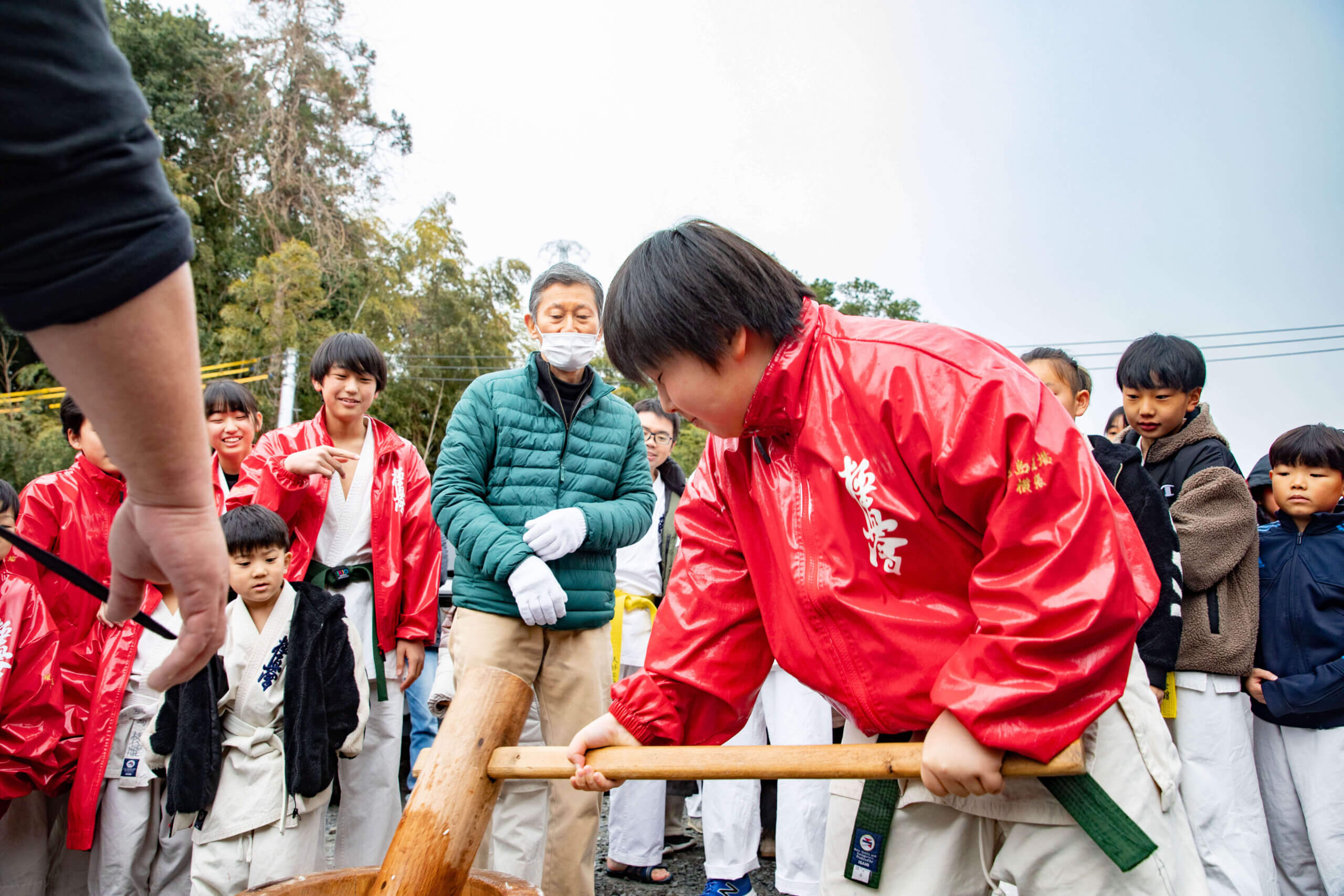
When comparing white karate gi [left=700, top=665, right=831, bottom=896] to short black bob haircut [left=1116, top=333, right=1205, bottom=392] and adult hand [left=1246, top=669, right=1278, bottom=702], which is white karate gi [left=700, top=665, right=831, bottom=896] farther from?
short black bob haircut [left=1116, top=333, right=1205, bottom=392]

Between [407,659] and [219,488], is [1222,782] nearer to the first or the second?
[407,659]

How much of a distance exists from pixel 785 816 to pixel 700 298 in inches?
113

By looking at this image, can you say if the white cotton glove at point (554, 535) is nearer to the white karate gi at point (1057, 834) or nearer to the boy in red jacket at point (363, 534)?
the boy in red jacket at point (363, 534)

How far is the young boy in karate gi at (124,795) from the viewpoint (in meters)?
3.30

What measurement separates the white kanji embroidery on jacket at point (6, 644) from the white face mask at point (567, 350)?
2.32 meters

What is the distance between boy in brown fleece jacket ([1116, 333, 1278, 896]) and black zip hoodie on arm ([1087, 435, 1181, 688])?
0.60 feet

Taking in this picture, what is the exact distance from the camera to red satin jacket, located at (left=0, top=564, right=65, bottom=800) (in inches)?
127

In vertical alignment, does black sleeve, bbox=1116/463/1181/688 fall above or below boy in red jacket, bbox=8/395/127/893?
above

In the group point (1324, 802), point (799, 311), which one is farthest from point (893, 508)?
point (1324, 802)

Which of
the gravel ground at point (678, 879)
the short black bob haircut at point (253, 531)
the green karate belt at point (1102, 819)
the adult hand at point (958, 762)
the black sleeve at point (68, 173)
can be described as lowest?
the gravel ground at point (678, 879)

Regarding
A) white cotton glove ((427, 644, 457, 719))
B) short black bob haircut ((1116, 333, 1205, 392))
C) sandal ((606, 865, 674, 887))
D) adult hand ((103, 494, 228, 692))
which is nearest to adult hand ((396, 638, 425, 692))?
white cotton glove ((427, 644, 457, 719))

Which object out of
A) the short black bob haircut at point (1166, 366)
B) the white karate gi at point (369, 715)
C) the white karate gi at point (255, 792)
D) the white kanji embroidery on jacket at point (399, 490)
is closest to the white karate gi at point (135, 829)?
the white karate gi at point (255, 792)

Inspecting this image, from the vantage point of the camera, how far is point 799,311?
1969 mm

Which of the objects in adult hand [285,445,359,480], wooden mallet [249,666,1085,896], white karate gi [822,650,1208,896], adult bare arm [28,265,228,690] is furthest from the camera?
adult hand [285,445,359,480]
